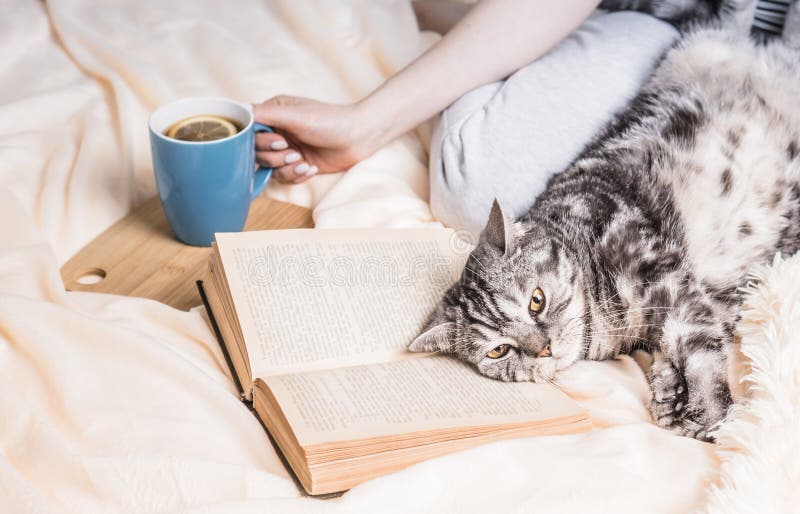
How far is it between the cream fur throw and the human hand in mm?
731

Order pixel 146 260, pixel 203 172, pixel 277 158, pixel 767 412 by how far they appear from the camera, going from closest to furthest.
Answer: pixel 767 412 → pixel 203 172 → pixel 146 260 → pixel 277 158

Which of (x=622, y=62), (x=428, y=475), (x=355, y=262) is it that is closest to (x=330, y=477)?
(x=428, y=475)

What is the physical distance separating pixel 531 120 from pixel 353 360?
0.57 m

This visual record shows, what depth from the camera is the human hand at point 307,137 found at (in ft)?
4.28

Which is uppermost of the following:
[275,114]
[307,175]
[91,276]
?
[275,114]

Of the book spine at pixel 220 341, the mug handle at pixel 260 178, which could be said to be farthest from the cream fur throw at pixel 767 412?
the mug handle at pixel 260 178

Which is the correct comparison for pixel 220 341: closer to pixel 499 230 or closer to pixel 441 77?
pixel 499 230

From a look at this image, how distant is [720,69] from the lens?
1326mm

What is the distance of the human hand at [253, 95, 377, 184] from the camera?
51.3 inches

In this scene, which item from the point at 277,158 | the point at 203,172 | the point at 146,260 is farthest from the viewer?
the point at 277,158

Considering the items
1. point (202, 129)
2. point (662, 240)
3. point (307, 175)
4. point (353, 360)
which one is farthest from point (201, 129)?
point (662, 240)

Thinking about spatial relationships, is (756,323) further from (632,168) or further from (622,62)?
(622,62)

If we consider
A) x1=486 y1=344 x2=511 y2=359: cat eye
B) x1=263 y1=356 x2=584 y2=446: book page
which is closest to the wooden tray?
x1=263 y1=356 x2=584 y2=446: book page

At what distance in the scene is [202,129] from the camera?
115 cm
